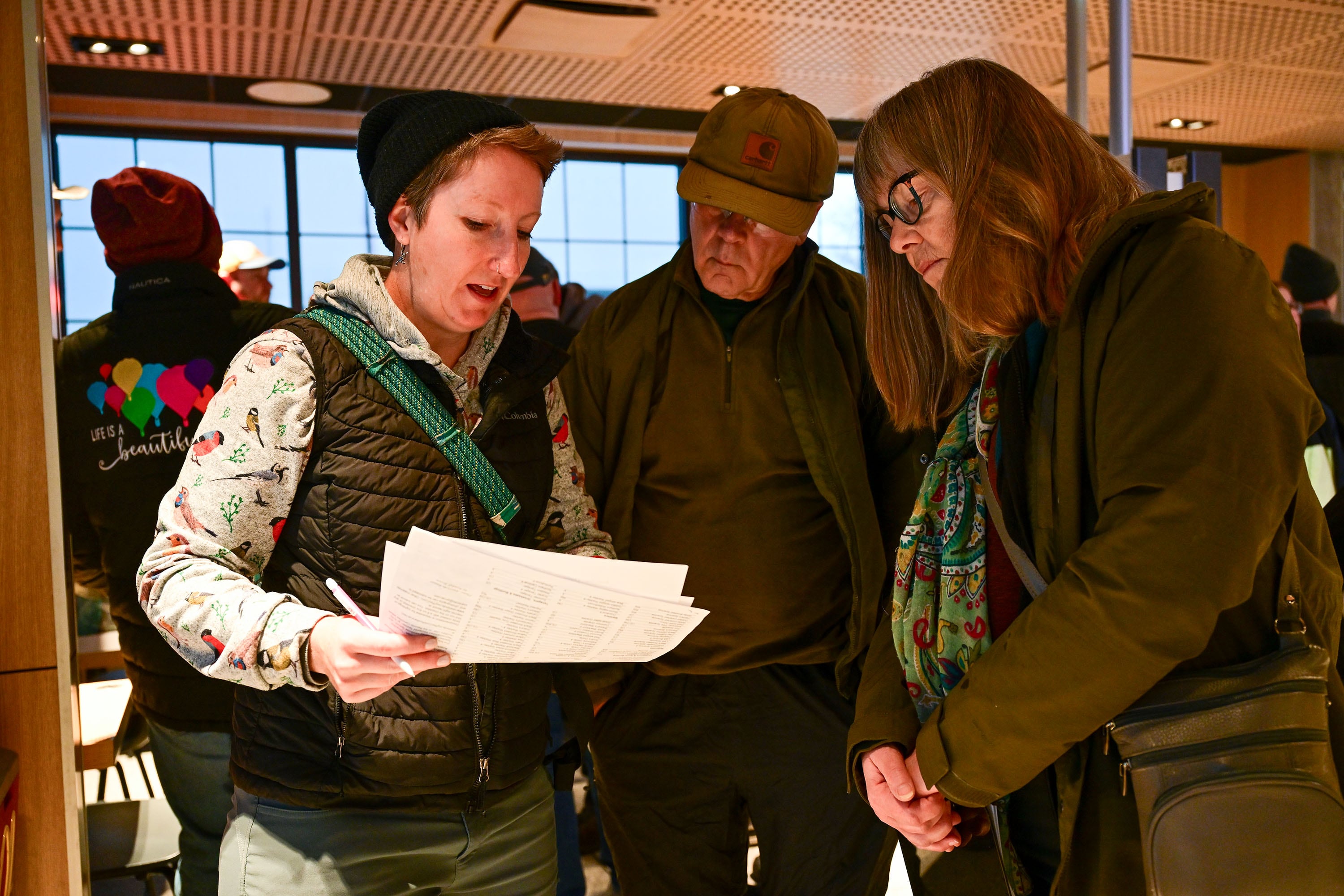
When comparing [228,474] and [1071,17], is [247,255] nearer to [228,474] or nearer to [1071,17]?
[1071,17]

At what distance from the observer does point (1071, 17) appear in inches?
116

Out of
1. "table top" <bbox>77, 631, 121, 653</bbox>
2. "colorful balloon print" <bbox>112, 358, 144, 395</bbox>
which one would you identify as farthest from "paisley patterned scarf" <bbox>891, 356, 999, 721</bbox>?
"table top" <bbox>77, 631, 121, 653</bbox>

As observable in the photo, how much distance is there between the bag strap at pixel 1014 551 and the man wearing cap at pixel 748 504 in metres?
0.60

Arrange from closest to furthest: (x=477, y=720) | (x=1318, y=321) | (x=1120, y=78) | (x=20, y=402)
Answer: (x=477, y=720), (x=20, y=402), (x=1120, y=78), (x=1318, y=321)

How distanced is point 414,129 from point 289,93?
565cm

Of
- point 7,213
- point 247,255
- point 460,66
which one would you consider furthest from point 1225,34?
point 7,213

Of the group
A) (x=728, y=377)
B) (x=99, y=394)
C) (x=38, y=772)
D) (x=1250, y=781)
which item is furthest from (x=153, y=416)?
(x=1250, y=781)

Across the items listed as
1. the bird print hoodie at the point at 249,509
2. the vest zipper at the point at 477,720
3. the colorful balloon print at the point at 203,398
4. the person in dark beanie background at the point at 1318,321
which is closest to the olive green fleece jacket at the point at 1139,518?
the vest zipper at the point at 477,720

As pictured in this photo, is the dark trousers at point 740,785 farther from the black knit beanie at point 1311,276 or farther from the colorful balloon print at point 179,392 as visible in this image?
the black knit beanie at point 1311,276

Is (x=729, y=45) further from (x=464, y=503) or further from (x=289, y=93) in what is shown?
(x=464, y=503)

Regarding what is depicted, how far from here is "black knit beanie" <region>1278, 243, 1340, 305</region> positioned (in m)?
5.36

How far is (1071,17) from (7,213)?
2.54 m

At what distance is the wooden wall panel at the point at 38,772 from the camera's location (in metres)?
1.72

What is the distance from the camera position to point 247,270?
4.72m
